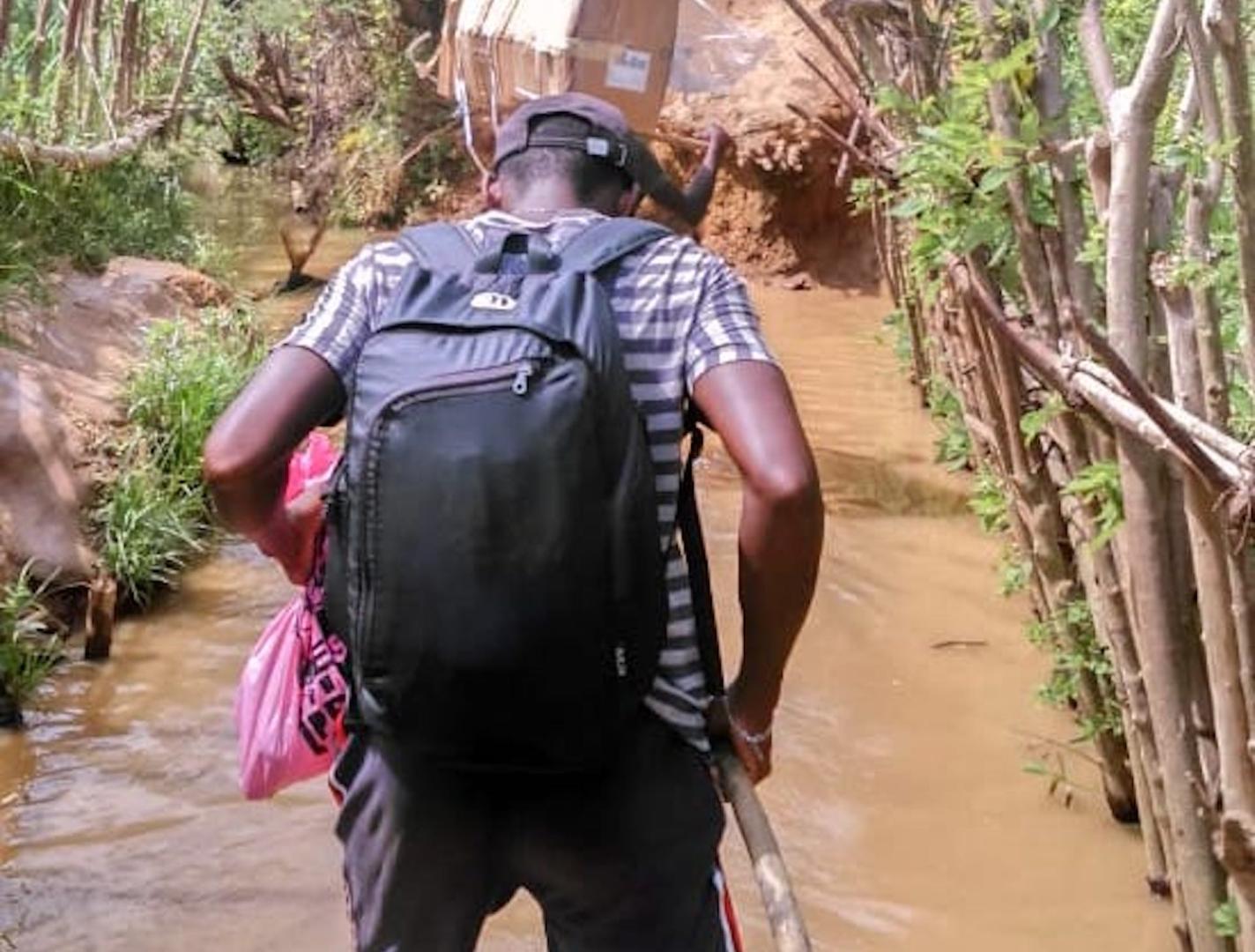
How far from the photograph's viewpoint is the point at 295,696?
81.6 inches

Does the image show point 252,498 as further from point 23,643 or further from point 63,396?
point 63,396

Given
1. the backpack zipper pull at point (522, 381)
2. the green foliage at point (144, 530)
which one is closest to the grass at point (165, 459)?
the green foliage at point (144, 530)

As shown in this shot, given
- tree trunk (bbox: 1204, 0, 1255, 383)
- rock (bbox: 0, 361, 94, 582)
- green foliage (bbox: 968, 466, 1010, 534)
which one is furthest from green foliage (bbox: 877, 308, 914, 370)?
tree trunk (bbox: 1204, 0, 1255, 383)

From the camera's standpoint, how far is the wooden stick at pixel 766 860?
5.44 feet

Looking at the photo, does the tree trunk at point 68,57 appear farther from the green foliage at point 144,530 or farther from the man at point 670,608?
the man at point 670,608

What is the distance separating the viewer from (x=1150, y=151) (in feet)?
7.11

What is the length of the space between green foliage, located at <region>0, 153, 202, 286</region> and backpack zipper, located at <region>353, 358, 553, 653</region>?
456 centimetres

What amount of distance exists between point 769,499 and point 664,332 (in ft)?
0.69

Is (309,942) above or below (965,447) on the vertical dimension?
below

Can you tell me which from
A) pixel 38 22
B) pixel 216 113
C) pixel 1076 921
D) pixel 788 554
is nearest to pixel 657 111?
pixel 38 22

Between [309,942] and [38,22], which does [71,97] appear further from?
[309,942]

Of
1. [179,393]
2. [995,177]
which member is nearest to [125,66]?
[179,393]

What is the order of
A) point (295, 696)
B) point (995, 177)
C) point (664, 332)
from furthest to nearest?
point (995, 177) → point (295, 696) → point (664, 332)

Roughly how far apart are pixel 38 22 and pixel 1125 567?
5.63 metres
